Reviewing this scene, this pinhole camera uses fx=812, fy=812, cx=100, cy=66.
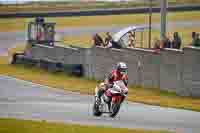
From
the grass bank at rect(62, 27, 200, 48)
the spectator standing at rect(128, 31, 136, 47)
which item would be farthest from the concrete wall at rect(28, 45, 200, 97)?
the grass bank at rect(62, 27, 200, 48)

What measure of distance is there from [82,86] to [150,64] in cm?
347

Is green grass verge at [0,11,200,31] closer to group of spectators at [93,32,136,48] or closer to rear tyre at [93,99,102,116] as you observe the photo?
group of spectators at [93,32,136,48]

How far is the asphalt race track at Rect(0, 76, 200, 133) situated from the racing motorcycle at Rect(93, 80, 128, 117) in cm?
19

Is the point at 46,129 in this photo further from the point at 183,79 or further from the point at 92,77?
the point at 92,77

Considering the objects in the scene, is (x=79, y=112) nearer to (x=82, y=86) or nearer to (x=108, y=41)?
(x=82, y=86)

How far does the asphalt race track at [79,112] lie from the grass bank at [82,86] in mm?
1067

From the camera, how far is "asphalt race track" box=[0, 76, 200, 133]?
18172 millimetres

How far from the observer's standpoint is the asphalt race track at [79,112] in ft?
59.6

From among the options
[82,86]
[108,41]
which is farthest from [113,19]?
[82,86]

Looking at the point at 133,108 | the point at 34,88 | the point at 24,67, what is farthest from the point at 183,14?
the point at 133,108

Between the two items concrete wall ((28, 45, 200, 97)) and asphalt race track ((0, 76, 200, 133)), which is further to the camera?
concrete wall ((28, 45, 200, 97))

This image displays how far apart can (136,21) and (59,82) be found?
28.0 metres

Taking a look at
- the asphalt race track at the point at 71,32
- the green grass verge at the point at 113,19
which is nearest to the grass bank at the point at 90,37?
the asphalt race track at the point at 71,32

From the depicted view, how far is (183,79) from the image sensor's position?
93.7ft
